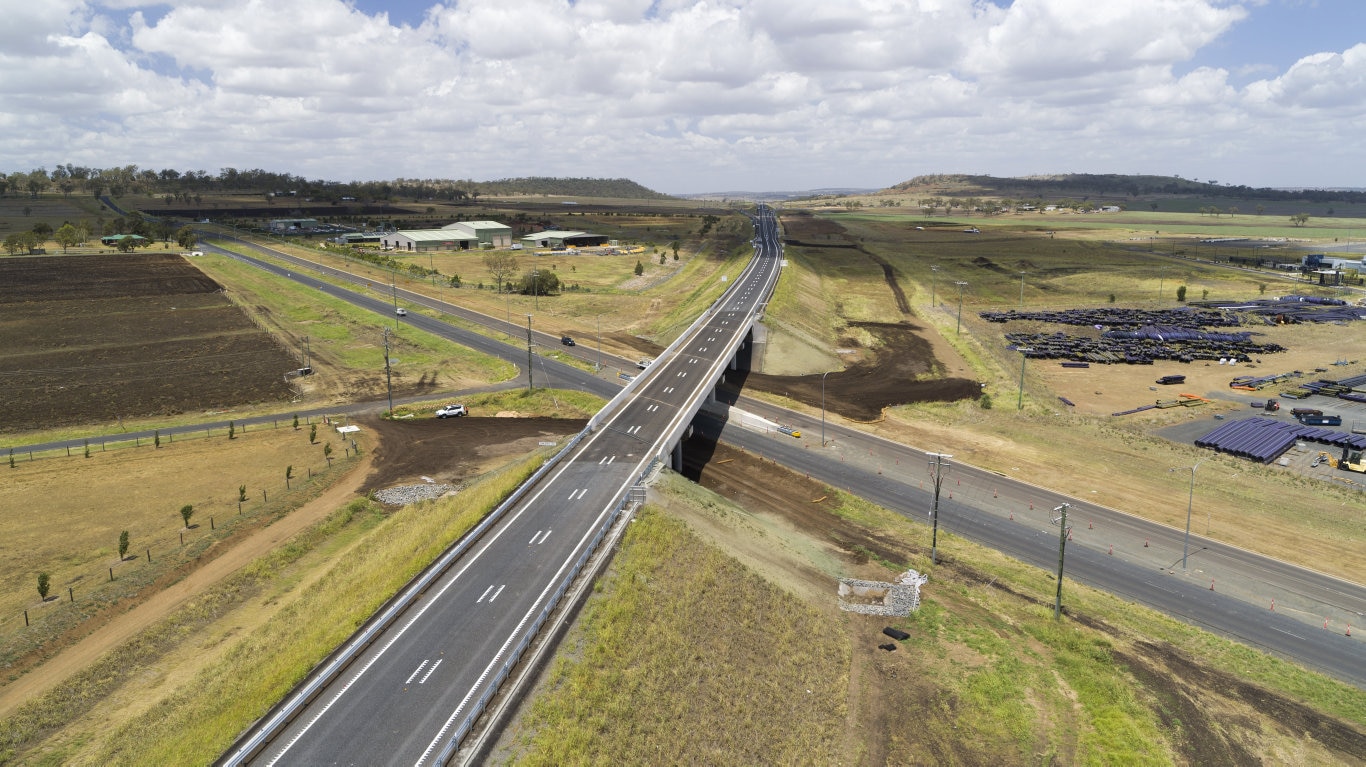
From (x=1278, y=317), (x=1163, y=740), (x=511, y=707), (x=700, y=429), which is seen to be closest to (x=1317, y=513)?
(x=1163, y=740)

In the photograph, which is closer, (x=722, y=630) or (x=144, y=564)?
(x=722, y=630)

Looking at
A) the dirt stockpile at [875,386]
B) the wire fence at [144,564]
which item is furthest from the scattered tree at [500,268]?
the wire fence at [144,564]

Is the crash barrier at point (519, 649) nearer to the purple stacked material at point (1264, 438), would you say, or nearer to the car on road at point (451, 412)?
the car on road at point (451, 412)

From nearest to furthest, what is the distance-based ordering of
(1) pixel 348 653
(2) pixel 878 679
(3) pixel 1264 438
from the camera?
(1) pixel 348 653
(2) pixel 878 679
(3) pixel 1264 438

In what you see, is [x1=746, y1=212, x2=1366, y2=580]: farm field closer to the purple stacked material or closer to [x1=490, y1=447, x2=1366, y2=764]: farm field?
the purple stacked material

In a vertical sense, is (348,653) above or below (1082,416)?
below

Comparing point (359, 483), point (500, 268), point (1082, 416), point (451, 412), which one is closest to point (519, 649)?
point (359, 483)

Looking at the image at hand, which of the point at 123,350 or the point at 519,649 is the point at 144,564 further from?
the point at 123,350

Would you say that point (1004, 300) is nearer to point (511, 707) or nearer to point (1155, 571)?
point (1155, 571)
